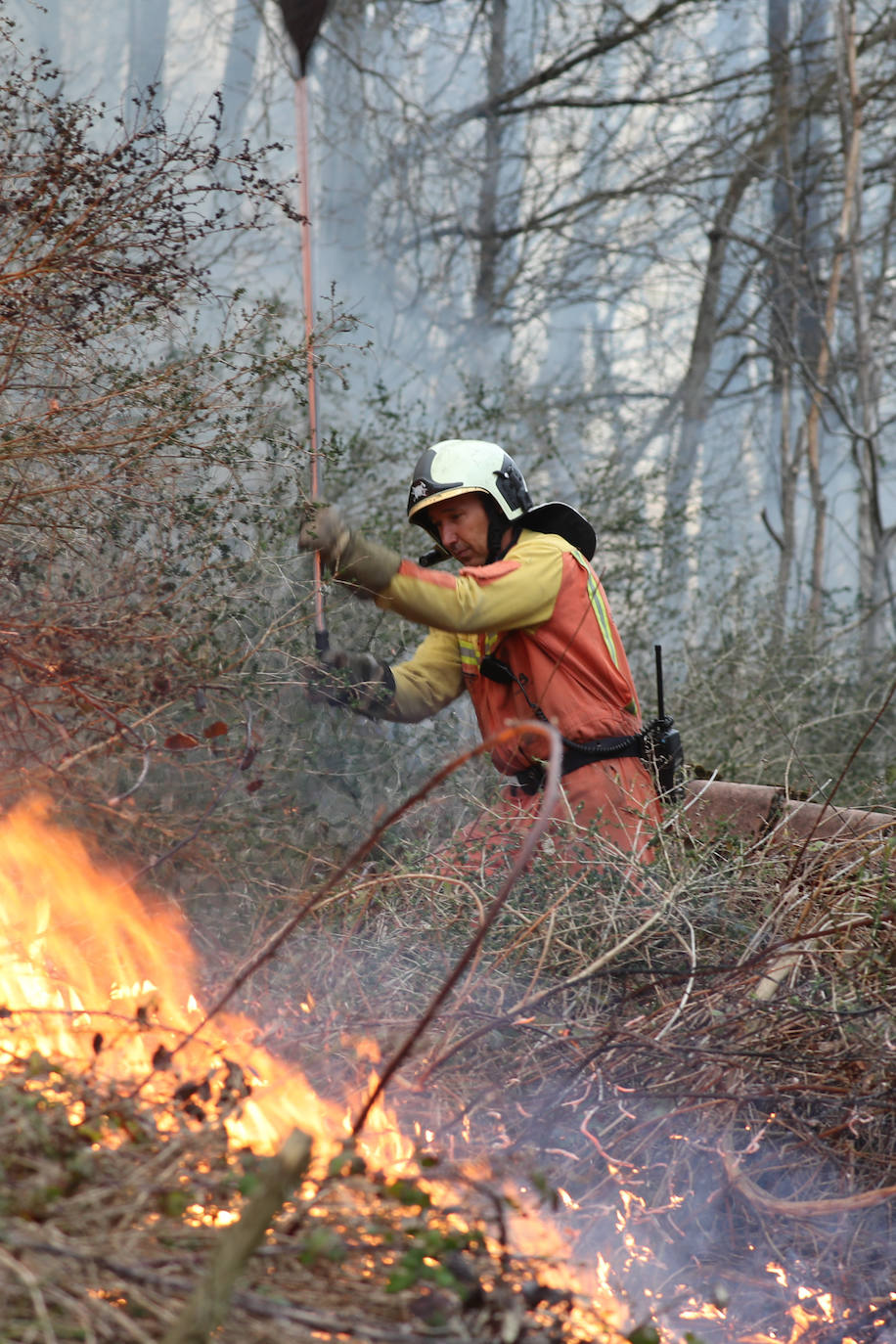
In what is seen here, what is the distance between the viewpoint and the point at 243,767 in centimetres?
312

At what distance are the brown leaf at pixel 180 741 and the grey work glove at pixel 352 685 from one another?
0.55 m

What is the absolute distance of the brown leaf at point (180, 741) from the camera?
124 inches

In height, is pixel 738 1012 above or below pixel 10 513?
below

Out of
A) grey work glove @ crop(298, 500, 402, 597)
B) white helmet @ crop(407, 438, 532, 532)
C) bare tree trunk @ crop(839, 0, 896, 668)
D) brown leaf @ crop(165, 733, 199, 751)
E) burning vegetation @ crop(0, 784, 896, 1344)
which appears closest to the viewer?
burning vegetation @ crop(0, 784, 896, 1344)

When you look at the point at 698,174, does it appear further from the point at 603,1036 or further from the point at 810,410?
the point at 603,1036

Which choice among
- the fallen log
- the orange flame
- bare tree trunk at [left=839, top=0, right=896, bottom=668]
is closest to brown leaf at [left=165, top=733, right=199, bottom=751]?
the orange flame

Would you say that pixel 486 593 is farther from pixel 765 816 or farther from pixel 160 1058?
pixel 160 1058

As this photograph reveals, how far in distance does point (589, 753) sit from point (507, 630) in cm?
50

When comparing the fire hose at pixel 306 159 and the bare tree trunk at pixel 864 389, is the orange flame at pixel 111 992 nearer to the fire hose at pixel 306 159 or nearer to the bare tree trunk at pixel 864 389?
the fire hose at pixel 306 159

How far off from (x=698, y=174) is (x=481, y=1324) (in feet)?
33.8

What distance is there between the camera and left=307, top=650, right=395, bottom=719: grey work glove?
3.74m

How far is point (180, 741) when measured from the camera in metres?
3.22

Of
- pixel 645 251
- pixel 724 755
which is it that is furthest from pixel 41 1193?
pixel 645 251

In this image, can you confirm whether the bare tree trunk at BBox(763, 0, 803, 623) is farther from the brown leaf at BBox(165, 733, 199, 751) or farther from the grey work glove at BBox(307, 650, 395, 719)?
the brown leaf at BBox(165, 733, 199, 751)
